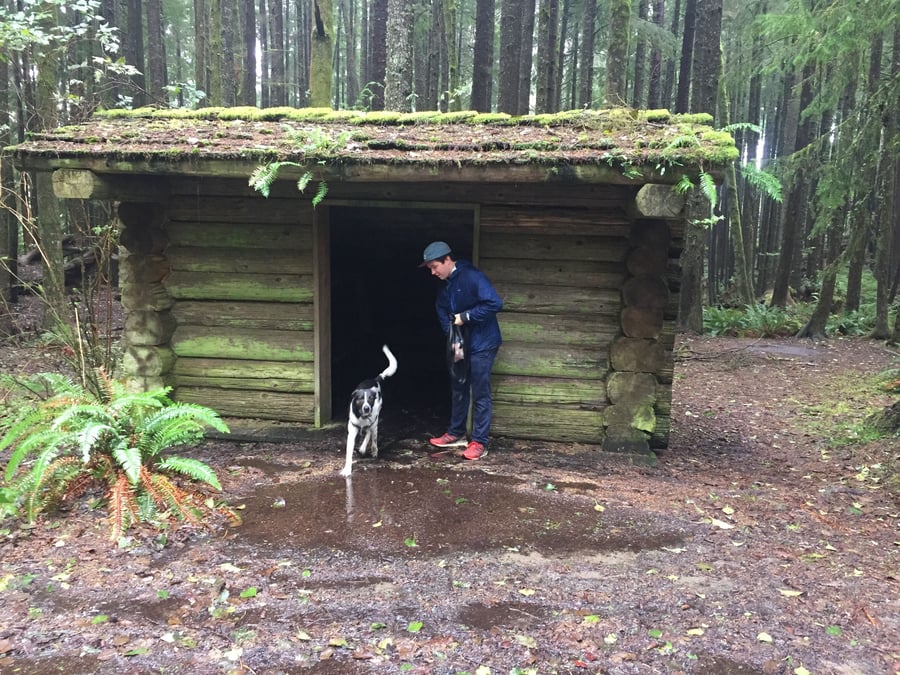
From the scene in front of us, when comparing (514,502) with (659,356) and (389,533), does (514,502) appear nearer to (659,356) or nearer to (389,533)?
(389,533)

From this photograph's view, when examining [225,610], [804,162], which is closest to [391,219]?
[225,610]

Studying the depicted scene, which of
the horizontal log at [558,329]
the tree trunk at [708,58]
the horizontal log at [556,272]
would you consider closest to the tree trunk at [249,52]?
the tree trunk at [708,58]

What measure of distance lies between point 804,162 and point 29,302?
19.2m

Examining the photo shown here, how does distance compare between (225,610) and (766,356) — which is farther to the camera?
(766,356)

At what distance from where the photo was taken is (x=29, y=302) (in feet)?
48.4

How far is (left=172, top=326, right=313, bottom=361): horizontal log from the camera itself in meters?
6.76

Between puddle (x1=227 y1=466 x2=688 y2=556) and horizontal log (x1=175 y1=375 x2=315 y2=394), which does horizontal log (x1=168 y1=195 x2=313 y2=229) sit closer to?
horizontal log (x1=175 y1=375 x2=315 y2=394)

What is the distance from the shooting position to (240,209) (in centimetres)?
660

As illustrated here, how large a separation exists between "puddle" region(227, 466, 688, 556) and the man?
2.51 ft

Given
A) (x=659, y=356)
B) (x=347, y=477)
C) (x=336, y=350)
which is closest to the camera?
(x=347, y=477)

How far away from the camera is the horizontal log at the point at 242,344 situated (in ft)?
22.2

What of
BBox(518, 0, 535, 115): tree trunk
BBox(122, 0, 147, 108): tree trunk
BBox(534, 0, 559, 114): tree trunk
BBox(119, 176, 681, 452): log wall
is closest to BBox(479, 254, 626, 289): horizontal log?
BBox(119, 176, 681, 452): log wall

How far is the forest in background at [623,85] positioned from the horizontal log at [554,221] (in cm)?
97

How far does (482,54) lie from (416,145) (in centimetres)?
917
